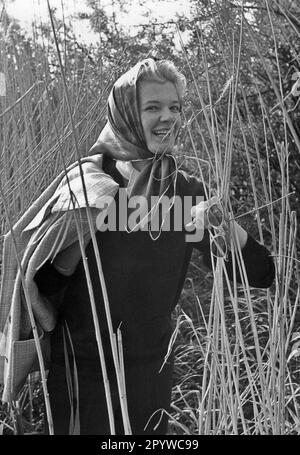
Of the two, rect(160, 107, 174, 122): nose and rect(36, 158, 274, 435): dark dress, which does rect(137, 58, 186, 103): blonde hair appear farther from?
rect(36, 158, 274, 435): dark dress

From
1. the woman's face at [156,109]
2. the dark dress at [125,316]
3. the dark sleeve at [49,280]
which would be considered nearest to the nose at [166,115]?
the woman's face at [156,109]

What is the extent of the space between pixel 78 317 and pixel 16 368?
0.16 metres

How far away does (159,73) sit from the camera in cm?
165

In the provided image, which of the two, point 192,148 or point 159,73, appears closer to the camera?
point 159,73

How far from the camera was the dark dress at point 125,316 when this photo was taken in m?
1.59

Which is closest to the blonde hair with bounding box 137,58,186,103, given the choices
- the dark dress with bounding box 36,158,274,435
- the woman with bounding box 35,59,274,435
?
the woman with bounding box 35,59,274,435

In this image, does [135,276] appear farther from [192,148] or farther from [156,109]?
[192,148]

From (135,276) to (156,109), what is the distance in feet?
1.10

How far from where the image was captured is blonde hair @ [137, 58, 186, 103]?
1.65 m

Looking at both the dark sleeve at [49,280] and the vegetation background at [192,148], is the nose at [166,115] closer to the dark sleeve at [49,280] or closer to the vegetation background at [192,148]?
the vegetation background at [192,148]

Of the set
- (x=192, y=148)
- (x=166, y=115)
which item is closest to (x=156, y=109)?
(x=166, y=115)

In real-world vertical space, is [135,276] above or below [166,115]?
below

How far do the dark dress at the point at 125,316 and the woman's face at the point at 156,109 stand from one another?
0.64 ft
